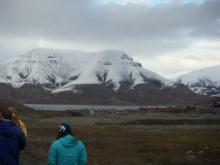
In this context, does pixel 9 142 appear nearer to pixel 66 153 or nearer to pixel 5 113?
pixel 5 113

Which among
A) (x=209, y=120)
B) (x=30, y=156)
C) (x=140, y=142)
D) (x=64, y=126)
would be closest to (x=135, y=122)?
(x=209, y=120)

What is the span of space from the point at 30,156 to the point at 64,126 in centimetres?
2086

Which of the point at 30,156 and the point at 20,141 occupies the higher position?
the point at 20,141

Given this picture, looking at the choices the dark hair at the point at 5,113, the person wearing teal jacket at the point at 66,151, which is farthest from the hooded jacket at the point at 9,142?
the person wearing teal jacket at the point at 66,151

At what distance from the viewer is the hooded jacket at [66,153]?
32.1 feet

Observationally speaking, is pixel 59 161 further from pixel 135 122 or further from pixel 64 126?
pixel 135 122

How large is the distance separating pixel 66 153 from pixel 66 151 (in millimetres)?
39

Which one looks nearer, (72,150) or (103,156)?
(72,150)

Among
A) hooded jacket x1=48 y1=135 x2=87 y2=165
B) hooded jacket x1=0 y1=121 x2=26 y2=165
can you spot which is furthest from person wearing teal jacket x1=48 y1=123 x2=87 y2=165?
hooded jacket x1=0 y1=121 x2=26 y2=165

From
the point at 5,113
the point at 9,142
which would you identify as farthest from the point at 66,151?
the point at 5,113

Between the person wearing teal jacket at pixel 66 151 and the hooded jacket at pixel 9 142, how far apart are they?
693mm

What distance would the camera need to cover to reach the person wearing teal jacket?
977 centimetres

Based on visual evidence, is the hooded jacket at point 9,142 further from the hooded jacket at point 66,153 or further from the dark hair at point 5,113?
the hooded jacket at point 66,153

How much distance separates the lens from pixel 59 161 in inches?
387
